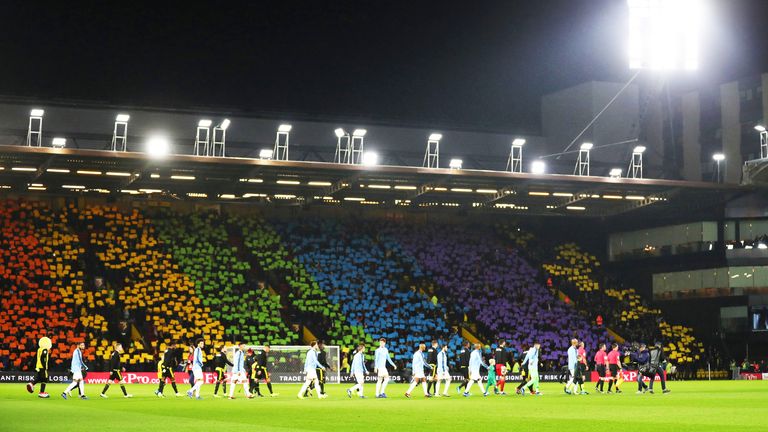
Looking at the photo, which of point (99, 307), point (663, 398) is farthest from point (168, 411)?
point (99, 307)

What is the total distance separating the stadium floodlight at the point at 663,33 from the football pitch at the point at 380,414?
22035 mm

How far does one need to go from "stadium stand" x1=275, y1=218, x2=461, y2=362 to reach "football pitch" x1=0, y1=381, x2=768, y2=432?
902 inches

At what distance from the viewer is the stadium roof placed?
49531 mm

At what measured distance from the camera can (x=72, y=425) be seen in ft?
68.9

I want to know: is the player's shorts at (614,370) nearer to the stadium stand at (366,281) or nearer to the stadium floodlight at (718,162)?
the stadium stand at (366,281)

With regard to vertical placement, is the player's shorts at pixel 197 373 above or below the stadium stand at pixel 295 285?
below

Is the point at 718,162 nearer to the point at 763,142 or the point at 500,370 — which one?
the point at 763,142

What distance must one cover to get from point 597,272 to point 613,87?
38.2 feet

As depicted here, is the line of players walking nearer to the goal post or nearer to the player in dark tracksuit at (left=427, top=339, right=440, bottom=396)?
the player in dark tracksuit at (left=427, top=339, right=440, bottom=396)

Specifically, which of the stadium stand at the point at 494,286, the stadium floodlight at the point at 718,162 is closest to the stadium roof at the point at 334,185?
the stadium floodlight at the point at 718,162

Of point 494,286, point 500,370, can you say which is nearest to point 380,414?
point 500,370

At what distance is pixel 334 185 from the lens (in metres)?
56.5

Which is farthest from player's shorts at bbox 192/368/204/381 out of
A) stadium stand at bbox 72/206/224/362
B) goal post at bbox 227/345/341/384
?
→ stadium stand at bbox 72/206/224/362

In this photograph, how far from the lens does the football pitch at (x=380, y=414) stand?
20.5 metres
